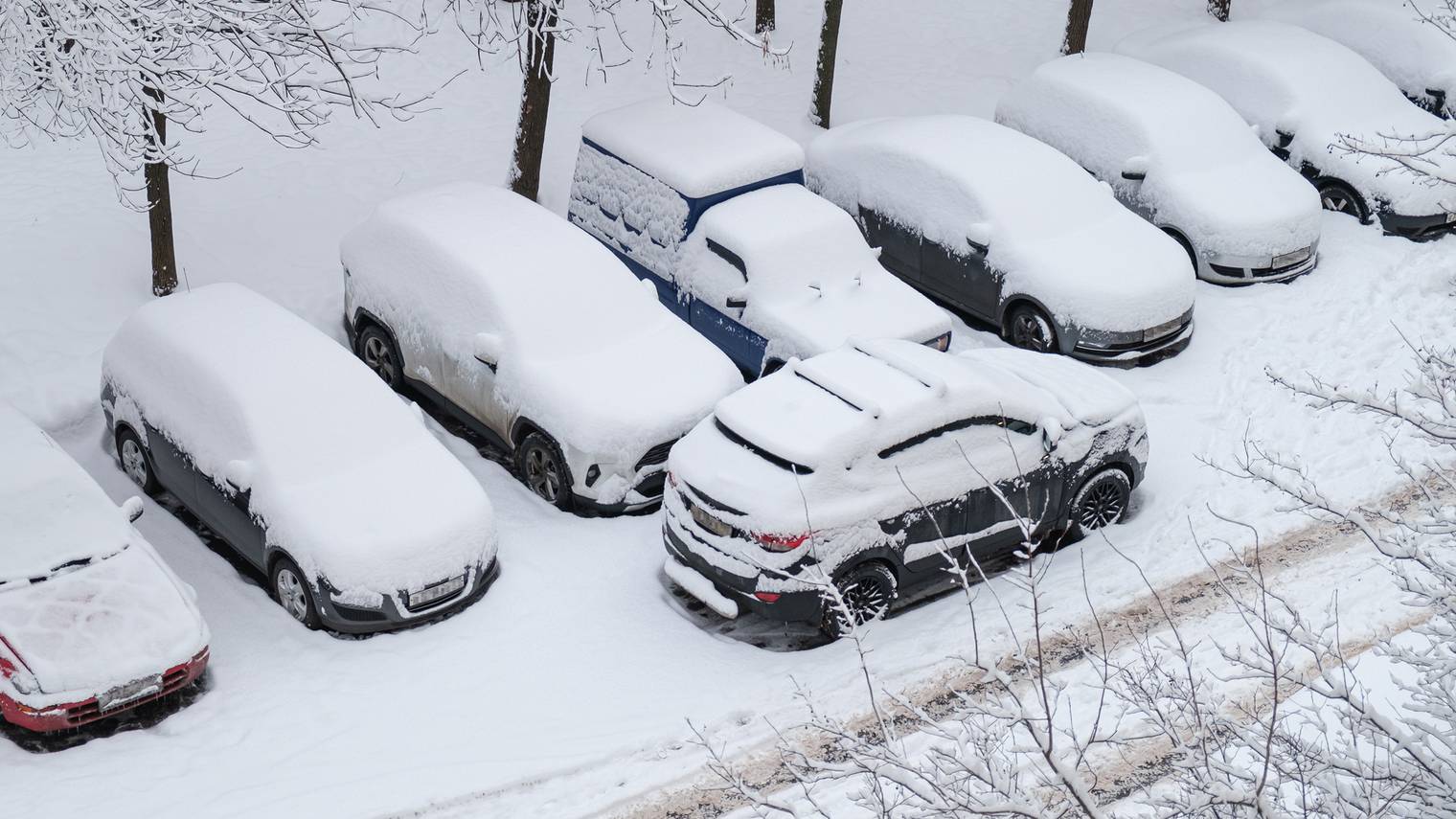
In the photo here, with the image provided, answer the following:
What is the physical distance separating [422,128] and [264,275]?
3564 mm

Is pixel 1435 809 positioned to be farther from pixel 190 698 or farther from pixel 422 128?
pixel 422 128

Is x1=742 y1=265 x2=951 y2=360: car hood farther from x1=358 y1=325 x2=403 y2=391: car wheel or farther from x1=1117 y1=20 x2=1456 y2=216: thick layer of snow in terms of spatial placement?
x1=1117 y1=20 x2=1456 y2=216: thick layer of snow

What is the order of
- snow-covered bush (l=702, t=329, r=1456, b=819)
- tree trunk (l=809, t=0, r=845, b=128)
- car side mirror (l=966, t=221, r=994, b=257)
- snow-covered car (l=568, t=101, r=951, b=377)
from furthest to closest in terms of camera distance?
tree trunk (l=809, t=0, r=845, b=128) → car side mirror (l=966, t=221, r=994, b=257) → snow-covered car (l=568, t=101, r=951, b=377) → snow-covered bush (l=702, t=329, r=1456, b=819)

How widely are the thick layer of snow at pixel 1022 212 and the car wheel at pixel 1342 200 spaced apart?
10.7 feet

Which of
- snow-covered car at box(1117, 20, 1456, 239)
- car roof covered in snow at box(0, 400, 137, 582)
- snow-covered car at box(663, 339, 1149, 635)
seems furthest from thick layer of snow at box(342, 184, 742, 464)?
snow-covered car at box(1117, 20, 1456, 239)

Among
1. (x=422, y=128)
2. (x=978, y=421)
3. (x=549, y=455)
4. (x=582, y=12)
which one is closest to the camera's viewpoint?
(x=978, y=421)

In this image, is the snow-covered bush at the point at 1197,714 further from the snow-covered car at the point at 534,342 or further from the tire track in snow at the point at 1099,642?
the snow-covered car at the point at 534,342

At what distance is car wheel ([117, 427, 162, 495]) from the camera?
39.4 feet

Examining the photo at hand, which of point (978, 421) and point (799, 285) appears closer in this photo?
point (978, 421)

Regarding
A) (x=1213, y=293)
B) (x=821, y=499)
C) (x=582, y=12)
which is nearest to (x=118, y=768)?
(x=821, y=499)

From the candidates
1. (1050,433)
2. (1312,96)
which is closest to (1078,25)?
(1312,96)

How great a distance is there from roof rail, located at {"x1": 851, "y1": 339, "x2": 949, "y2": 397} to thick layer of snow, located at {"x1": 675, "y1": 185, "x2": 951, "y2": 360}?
1.26 metres

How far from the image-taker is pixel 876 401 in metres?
10.6

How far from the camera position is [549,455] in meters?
11.9
